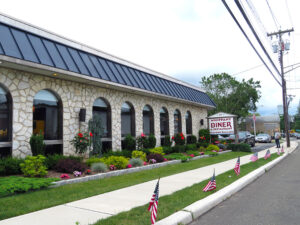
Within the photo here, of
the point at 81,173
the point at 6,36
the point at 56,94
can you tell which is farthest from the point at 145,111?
the point at 6,36

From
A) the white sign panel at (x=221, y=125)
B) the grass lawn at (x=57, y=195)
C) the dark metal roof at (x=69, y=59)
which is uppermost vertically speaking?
the dark metal roof at (x=69, y=59)

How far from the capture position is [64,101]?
11258 mm

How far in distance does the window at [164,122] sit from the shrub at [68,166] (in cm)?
957

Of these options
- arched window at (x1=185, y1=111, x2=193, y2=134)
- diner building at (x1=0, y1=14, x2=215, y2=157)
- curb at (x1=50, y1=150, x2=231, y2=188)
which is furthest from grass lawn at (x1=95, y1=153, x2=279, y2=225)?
arched window at (x1=185, y1=111, x2=193, y2=134)

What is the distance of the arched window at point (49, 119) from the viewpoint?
10.4 metres

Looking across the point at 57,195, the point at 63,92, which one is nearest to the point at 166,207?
the point at 57,195

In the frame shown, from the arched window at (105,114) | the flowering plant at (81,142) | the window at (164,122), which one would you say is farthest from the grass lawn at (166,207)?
the window at (164,122)

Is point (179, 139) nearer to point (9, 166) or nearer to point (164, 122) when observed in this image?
point (164, 122)

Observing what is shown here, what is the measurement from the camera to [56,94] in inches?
435

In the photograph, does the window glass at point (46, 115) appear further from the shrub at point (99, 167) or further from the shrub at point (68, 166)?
the shrub at point (99, 167)

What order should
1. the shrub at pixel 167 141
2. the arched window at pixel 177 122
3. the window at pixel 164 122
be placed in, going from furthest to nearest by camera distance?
the arched window at pixel 177 122 < the window at pixel 164 122 < the shrub at pixel 167 141

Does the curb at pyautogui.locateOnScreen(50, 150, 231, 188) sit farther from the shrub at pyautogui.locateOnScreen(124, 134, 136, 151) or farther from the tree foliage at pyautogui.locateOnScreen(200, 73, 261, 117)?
the tree foliage at pyautogui.locateOnScreen(200, 73, 261, 117)

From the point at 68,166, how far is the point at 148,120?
8.70 meters

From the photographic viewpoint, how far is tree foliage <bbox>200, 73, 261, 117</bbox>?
154ft
